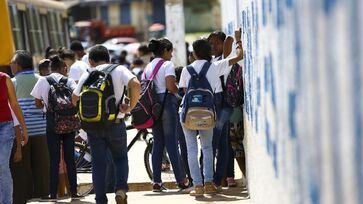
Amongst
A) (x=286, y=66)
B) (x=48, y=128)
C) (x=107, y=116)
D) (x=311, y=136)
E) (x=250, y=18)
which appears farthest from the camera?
(x=48, y=128)

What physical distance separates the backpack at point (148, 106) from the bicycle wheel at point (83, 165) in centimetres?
141

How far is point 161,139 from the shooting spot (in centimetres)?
1005

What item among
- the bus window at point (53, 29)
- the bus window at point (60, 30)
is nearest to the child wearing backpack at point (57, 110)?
the bus window at point (53, 29)

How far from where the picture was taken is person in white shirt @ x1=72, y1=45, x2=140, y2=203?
8.41m

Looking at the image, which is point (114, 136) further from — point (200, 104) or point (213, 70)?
point (213, 70)

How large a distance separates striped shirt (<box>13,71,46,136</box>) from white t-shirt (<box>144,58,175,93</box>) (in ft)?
4.15

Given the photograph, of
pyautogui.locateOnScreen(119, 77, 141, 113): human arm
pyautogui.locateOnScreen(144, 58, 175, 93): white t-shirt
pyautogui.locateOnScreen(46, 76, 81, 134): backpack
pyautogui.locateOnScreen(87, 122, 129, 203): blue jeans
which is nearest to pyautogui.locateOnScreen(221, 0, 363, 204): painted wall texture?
pyautogui.locateOnScreen(119, 77, 141, 113): human arm

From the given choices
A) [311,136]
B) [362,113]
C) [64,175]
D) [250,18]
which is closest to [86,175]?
[64,175]

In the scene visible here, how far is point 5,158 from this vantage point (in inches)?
324

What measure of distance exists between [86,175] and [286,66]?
7.73 metres

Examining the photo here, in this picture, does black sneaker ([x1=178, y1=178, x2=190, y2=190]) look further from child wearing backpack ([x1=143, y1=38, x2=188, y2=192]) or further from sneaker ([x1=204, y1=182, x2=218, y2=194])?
sneaker ([x1=204, y1=182, x2=218, y2=194])

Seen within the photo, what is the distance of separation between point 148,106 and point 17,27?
34.3 feet

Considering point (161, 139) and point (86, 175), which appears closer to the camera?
point (161, 139)

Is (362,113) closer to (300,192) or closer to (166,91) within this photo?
(300,192)
